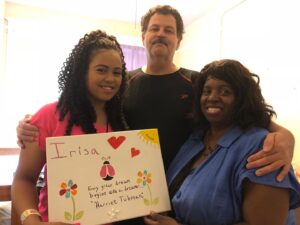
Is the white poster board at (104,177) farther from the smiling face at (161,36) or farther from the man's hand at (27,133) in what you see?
the smiling face at (161,36)

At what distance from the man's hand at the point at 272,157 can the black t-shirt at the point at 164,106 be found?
1.64ft

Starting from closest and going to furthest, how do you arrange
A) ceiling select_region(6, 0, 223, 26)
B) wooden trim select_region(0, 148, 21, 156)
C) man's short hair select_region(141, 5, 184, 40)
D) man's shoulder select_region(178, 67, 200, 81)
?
man's shoulder select_region(178, 67, 200, 81)
man's short hair select_region(141, 5, 184, 40)
wooden trim select_region(0, 148, 21, 156)
ceiling select_region(6, 0, 223, 26)

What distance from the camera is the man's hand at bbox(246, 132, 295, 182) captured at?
983mm

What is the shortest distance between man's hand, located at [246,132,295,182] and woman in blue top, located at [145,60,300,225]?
0.02m

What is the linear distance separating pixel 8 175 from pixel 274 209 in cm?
165

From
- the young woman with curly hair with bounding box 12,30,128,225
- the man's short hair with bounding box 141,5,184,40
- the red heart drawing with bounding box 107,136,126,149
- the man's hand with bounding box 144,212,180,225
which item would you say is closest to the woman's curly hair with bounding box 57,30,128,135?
the young woman with curly hair with bounding box 12,30,128,225

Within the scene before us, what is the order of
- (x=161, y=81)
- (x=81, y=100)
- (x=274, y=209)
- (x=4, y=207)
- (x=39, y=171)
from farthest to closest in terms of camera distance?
(x=4, y=207), (x=161, y=81), (x=81, y=100), (x=39, y=171), (x=274, y=209)

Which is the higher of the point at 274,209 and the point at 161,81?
the point at 161,81

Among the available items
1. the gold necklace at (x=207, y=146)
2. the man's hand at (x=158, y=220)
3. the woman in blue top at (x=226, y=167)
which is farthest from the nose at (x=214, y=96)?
the man's hand at (x=158, y=220)

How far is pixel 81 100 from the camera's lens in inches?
48.1

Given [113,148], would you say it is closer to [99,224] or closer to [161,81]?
[99,224]

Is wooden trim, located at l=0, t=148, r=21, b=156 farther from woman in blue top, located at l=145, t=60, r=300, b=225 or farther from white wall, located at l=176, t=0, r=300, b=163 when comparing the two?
woman in blue top, located at l=145, t=60, r=300, b=225

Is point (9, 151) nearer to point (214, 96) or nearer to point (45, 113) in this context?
point (45, 113)

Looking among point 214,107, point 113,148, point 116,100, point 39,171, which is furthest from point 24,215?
point 214,107
